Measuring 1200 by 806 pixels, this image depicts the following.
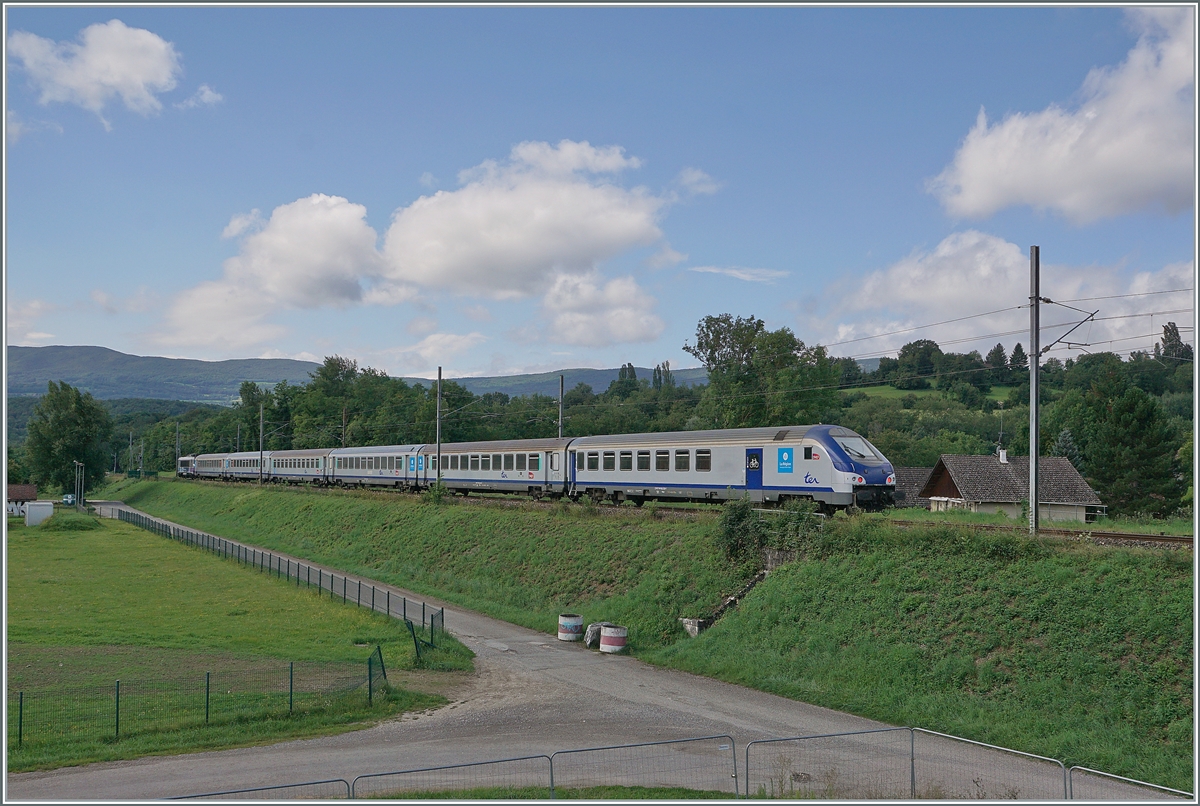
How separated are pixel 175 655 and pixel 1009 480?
38.9 m

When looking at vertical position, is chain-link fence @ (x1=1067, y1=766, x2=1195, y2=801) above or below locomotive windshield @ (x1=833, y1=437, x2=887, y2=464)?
below

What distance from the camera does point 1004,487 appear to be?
42.6 m

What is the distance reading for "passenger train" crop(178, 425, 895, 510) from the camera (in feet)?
87.6

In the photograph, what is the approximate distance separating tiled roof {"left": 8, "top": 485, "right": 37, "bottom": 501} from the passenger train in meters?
53.6

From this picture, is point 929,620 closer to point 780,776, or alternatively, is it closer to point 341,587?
point 780,776

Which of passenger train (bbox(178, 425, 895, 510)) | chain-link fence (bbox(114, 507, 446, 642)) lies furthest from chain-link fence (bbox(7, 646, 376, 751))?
passenger train (bbox(178, 425, 895, 510))

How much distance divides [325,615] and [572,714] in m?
14.0

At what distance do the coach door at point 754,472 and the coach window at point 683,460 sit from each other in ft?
10.3

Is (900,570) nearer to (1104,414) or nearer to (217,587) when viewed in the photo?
(217,587)

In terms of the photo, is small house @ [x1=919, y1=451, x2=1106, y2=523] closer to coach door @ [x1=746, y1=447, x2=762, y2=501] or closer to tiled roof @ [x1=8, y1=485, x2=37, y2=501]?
coach door @ [x1=746, y1=447, x2=762, y2=501]

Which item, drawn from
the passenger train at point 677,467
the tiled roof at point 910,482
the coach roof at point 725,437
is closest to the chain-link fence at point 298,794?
the passenger train at point 677,467

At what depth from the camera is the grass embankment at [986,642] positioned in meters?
14.7

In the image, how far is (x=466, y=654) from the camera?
23.1m

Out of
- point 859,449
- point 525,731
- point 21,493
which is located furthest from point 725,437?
point 21,493
